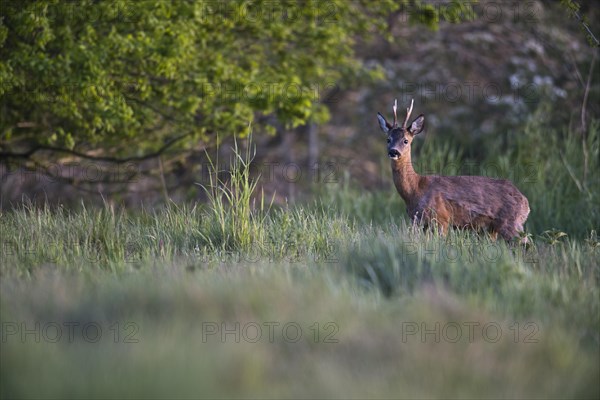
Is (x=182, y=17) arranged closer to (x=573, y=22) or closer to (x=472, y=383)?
(x=472, y=383)

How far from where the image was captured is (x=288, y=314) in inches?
212

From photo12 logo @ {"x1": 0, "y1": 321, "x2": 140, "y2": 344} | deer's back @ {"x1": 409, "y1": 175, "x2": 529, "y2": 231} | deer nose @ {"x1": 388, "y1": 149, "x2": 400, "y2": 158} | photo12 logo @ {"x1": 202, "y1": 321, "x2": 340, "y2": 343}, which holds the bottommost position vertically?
deer's back @ {"x1": 409, "y1": 175, "x2": 529, "y2": 231}

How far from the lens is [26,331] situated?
5219 millimetres

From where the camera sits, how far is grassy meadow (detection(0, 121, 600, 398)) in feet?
14.8

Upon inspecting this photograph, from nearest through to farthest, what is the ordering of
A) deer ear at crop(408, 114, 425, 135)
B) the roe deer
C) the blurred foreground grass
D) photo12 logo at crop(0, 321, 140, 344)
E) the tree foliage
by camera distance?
1. the blurred foreground grass
2. photo12 logo at crop(0, 321, 140, 344)
3. the roe deer
4. deer ear at crop(408, 114, 425, 135)
5. the tree foliage

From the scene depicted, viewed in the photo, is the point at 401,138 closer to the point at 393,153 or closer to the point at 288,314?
the point at 393,153

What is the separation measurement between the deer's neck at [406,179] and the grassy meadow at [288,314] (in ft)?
4.73

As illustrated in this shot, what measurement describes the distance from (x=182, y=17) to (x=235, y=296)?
7.24 meters

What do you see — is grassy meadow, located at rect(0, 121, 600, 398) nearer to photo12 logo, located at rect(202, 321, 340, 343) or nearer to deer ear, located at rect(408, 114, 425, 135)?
photo12 logo, located at rect(202, 321, 340, 343)

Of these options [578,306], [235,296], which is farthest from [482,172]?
[235,296]

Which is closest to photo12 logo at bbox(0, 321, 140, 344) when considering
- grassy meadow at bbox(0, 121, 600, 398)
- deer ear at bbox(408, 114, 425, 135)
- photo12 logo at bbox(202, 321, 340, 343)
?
grassy meadow at bbox(0, 121, 600, 398)

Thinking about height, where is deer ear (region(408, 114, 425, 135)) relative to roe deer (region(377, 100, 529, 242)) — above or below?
above

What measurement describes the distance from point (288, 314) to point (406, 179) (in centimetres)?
455

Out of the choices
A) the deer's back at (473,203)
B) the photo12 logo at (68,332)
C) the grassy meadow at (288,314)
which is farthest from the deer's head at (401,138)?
the photo12 logo at (68,332)
